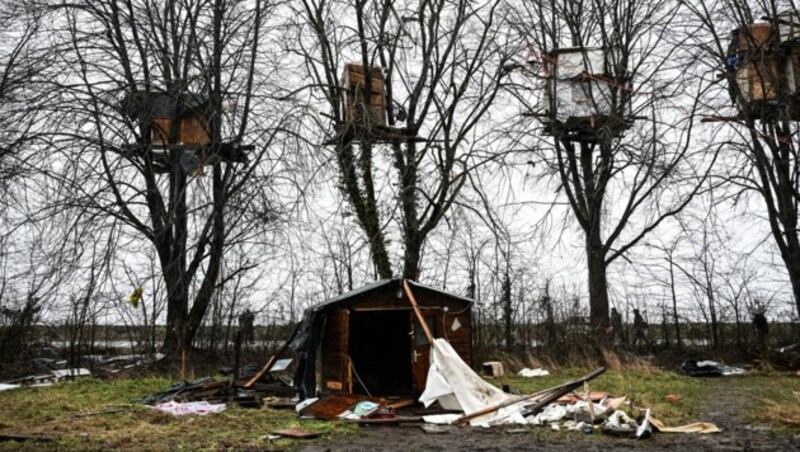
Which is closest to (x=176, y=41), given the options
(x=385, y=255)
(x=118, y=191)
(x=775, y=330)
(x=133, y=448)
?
(x=118, y=191)

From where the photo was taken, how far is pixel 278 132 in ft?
39.4

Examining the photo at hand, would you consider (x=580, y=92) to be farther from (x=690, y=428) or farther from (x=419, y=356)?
(x=690, y=428)

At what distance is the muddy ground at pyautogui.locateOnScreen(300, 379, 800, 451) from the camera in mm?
6816

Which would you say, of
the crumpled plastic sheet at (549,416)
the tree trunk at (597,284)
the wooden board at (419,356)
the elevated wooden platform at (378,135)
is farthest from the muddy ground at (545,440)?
the tree trunk at (597,284)

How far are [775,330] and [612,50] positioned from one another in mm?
8505

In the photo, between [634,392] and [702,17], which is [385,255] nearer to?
[634,392]

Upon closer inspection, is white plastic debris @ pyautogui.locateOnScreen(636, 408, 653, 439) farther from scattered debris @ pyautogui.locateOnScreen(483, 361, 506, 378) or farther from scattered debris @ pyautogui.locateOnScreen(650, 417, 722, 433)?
scattered debris @ pyautogui.locateOnScreen(483, 361, 506, 378)

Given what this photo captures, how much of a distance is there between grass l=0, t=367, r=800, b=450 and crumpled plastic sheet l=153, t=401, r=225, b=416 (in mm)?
224

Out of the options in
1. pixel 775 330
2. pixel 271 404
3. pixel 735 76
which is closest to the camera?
pixel 271 404

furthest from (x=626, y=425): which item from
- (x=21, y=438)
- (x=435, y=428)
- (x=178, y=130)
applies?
(x=178, y=130)

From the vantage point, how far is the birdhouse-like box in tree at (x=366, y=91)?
15.4 metres

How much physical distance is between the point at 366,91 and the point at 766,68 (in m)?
9.25

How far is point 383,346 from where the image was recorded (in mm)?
14297

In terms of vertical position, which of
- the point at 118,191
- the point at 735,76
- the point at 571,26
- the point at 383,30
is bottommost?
the point at 118,191
